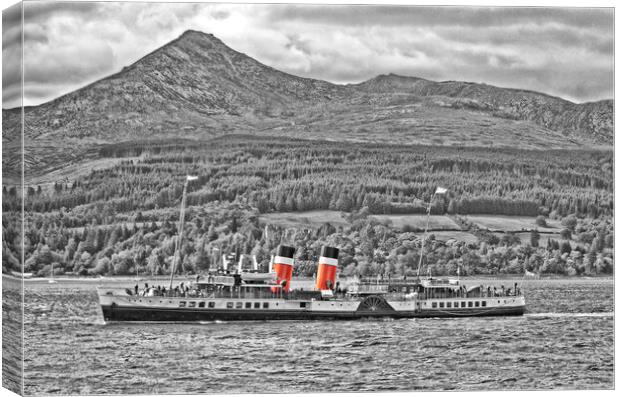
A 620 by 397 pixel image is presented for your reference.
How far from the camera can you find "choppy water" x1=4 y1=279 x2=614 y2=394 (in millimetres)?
35344

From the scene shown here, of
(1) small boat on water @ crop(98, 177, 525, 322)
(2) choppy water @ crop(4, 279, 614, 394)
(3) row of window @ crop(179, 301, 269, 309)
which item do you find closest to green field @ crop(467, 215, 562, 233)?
(1) small boat on water @ crop(98, 177, 525, 322)


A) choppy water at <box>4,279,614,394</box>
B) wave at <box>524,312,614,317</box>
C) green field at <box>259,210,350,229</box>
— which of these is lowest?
choppy water at <box>4,279,614,394</box>

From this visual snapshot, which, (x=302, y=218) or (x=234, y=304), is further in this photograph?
(x=302, y=218)

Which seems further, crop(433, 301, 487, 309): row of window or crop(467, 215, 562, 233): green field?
crop(467, 215, 562, 233): green field

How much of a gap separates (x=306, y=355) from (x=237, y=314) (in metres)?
8.22

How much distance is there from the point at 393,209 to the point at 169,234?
1049 centimetres

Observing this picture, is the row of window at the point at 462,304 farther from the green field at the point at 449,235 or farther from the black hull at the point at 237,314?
the green field at the point at 449,235

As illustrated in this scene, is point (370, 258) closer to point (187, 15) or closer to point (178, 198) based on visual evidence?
point (178, 198)

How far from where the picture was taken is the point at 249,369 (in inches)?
1438

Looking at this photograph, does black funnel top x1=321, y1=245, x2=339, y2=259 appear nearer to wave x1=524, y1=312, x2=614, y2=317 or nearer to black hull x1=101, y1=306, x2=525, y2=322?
black hull x1=101, y1=306, x2=525, y2=322

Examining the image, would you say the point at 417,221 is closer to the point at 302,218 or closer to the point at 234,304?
the point at 302,218

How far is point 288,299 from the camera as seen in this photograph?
155ft

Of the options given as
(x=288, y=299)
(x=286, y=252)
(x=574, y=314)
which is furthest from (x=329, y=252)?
(x=574, y=314)

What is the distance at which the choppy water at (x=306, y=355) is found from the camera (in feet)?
116
